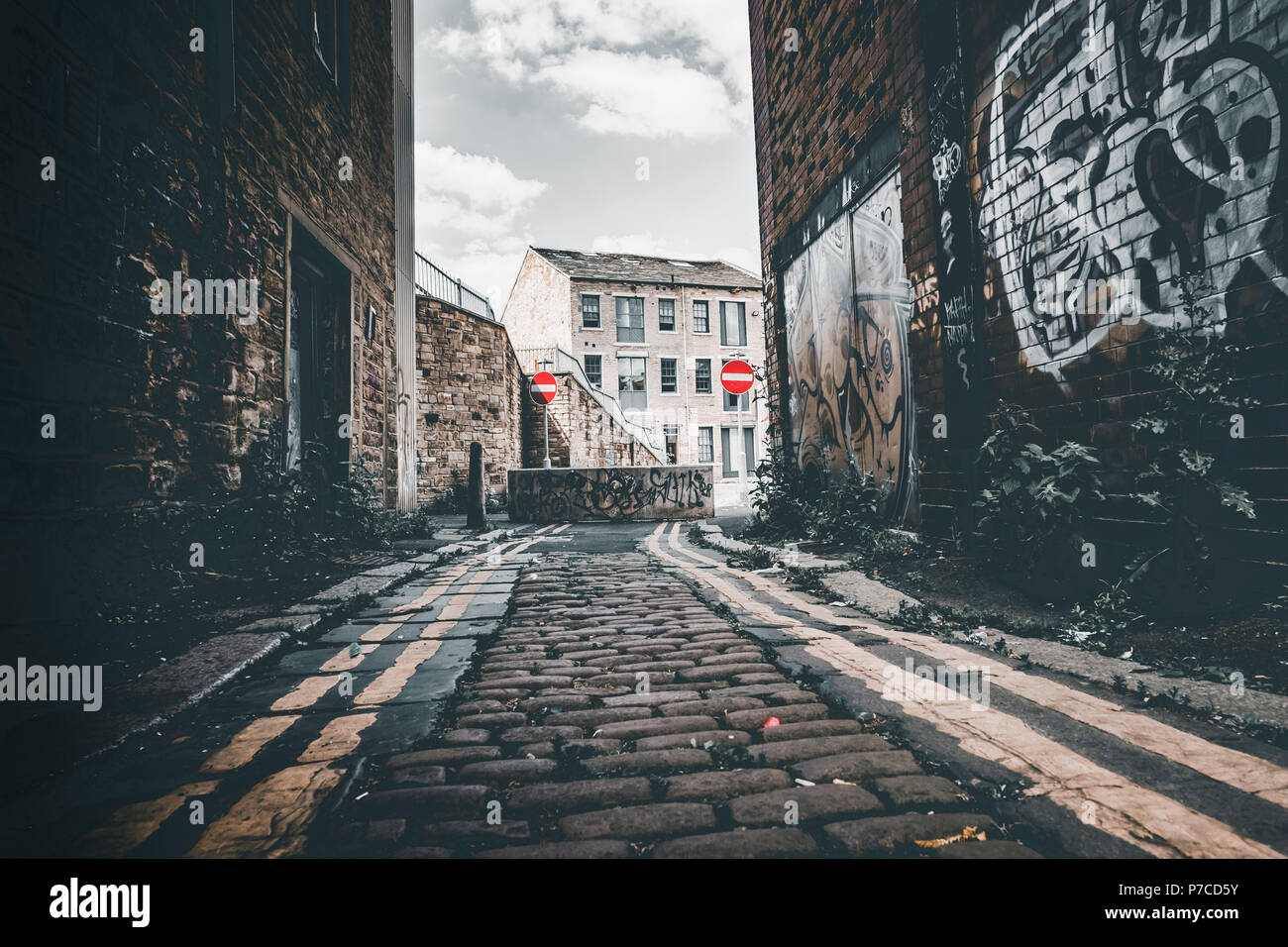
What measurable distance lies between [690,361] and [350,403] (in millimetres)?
26199

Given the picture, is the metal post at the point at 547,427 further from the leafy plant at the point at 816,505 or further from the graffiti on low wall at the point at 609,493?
the leafy plant at the point at 816,505

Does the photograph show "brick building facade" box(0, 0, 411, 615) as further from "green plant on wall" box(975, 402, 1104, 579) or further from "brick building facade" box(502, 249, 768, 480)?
"brick building facade" box(502, 249, 768, 480)

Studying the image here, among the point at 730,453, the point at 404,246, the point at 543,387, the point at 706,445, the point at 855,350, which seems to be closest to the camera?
the point at 855,350

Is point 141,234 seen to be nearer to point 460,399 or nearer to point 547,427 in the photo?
point 460,399

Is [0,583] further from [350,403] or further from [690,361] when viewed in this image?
[690,361]

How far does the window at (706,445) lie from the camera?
32.6m

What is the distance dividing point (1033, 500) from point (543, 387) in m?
16.7

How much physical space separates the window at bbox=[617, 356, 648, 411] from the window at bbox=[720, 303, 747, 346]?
492 cm

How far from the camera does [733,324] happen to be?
110 feet

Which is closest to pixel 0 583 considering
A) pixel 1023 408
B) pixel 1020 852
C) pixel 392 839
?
pixel 392 839

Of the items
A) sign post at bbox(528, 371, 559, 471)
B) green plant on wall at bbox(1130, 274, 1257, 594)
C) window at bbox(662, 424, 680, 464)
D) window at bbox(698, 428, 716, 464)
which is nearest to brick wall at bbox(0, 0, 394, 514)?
green plant on wall at bbox(1130, 274, 1257, 594)

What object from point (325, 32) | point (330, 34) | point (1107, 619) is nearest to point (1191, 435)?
point (1107, 619)

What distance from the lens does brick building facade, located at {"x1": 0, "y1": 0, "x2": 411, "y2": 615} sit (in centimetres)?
283

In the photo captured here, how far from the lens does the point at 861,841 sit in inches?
55.6
